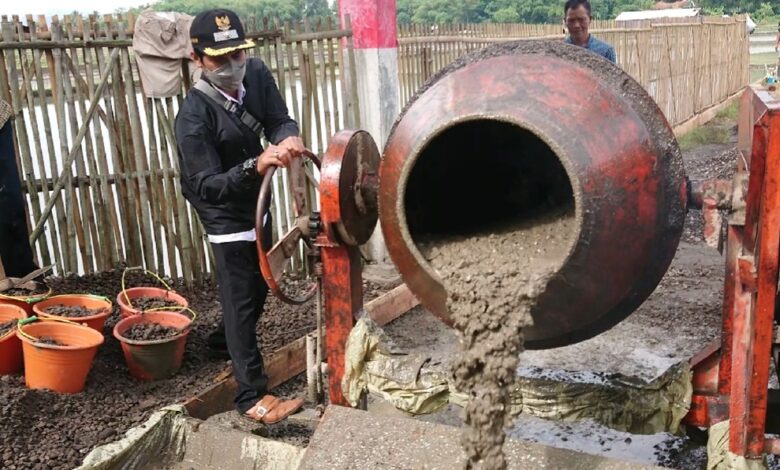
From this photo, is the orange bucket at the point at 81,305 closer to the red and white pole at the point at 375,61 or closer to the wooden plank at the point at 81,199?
the wooden plank at the point at 81,199

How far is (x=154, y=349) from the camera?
147 inches

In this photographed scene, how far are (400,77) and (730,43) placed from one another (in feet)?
36.0

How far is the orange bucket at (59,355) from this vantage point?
3.39 m

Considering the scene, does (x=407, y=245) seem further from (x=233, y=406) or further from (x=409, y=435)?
(x=233, y=406)

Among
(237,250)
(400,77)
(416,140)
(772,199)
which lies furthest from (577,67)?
(400,77)

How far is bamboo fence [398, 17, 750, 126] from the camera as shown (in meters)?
7.59

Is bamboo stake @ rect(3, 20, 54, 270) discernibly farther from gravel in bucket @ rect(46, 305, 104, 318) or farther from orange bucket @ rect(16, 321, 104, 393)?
orange bucket @ rect(16, 321, 104, 393)

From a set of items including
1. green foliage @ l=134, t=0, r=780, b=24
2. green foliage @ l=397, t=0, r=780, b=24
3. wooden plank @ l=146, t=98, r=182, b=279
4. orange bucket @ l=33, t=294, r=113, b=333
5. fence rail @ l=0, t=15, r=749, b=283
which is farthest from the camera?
green foliage @ l=397, t=0, r=780, b=24

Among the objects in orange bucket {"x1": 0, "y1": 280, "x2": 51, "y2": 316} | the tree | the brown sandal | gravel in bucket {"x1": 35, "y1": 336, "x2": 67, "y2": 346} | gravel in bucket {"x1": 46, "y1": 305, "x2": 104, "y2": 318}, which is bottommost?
the brown sandal

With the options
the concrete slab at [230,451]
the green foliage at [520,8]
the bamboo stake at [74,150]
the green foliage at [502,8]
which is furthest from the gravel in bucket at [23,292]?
the green foliage at [520,8]

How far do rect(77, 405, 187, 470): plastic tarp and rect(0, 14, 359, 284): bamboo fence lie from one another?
235cm

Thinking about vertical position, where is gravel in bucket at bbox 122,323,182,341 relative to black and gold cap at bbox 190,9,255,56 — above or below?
below

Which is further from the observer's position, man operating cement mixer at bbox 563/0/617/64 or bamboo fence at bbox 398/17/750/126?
bamboo fence at bbox 398/17/750/126

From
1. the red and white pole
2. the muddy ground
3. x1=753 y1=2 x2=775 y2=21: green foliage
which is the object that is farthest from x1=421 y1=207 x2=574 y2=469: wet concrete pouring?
x1=753 y1=2 x2=775 y2=21: green foliage
